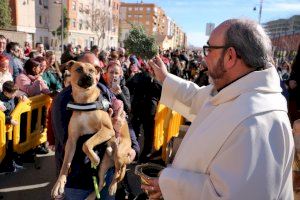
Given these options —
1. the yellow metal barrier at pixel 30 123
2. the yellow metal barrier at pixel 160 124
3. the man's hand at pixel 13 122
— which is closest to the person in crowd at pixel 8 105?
the yellow metal barrier at pixel 30 123

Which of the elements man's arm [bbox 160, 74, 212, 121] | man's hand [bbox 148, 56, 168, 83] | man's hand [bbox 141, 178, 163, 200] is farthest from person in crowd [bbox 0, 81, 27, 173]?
man's hand [bbox 141, 178, 163, 200]

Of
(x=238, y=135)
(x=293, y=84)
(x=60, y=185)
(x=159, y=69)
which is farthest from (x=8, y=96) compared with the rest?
(x=238, y=135)

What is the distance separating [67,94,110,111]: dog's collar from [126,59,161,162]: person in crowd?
3.40 m

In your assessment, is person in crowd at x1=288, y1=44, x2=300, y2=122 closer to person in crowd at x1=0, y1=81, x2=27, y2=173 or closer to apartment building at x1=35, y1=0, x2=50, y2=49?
person in crowd at x1=0, y1=81, x2=27, y2=173

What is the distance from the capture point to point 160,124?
6441mm

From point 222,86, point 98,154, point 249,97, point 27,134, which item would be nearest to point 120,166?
point 98,154

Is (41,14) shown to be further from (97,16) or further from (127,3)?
(127,3)

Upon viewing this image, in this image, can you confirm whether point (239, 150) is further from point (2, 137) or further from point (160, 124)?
point (160, 124)

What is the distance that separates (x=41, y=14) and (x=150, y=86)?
58243 mm

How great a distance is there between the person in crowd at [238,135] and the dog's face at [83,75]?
4.00 ft

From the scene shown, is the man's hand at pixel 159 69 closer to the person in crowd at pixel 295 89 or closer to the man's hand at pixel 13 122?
the person in crowd at pixel 295 89

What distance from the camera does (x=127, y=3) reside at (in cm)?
14638

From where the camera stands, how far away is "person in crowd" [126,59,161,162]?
633cm

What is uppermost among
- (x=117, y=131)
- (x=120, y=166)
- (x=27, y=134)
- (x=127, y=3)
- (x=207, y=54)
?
(x=127, y=3)
